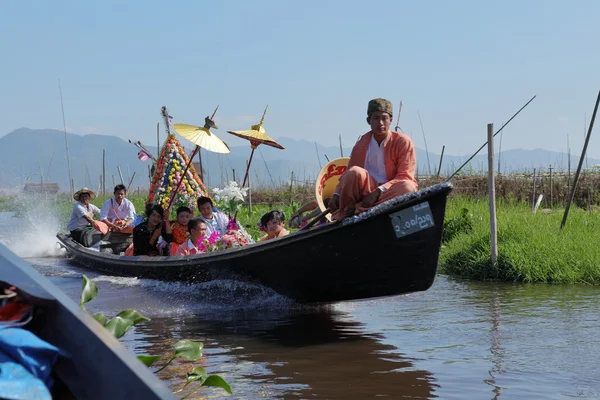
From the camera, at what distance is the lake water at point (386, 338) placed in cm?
440

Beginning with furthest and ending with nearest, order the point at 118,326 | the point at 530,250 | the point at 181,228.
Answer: the point at 530,250
the point at 181,228
the point at 118,326

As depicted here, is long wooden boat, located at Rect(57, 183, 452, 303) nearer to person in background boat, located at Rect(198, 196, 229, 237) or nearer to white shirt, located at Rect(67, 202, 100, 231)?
person in background boat, located at Rect(198, 196, 229, 237)

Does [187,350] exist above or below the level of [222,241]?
below

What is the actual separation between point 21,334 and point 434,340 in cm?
425

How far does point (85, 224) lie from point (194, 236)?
4.15 metres

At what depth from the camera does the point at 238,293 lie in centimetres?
690

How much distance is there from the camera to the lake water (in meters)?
4.40

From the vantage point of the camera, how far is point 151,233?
864 centimetres

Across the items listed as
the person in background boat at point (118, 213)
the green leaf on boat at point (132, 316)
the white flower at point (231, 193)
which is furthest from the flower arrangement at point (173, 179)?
the green leaf on boat at point (132, 316)

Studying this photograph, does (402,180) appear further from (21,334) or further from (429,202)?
(21,334)

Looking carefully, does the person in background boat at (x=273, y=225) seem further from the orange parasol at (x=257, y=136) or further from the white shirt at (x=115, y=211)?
the white shirt at (x=115, y=211)

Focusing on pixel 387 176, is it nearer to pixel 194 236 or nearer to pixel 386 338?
pixel 386 338

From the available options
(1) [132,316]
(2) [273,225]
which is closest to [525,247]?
(2) [273,225]

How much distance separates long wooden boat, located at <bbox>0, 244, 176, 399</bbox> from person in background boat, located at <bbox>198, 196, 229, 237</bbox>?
5.95 meters
